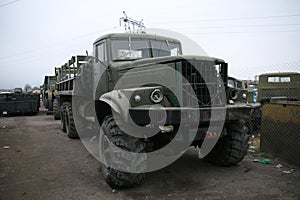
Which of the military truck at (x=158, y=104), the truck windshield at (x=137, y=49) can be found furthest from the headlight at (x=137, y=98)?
the truck windshield at (x=137, y=49)

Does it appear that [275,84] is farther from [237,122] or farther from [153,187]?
[153,187]

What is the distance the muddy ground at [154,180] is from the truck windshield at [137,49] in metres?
2.15

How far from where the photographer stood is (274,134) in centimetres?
532

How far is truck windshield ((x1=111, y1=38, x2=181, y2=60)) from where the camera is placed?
4.89 m

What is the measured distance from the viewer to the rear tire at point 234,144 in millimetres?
4375

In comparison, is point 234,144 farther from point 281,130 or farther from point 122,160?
point 122,160

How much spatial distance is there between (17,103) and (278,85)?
1443 cm

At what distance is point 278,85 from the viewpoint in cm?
1026

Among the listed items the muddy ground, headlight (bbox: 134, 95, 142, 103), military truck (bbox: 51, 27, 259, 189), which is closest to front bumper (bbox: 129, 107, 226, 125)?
military truck (bbox: 51, 27, 259, 189)

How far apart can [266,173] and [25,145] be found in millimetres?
5800

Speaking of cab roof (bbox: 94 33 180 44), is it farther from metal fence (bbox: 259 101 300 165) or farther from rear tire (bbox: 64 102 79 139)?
rear tire (bbox: 64 102 79 139)

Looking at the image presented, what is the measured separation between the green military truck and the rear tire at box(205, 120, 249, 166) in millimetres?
14481

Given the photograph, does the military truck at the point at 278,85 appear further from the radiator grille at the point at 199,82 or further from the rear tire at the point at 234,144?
the radiator grille at the point at 199,82

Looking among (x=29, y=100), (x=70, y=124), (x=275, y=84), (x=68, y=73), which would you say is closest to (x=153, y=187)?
(x=70, y=124)
